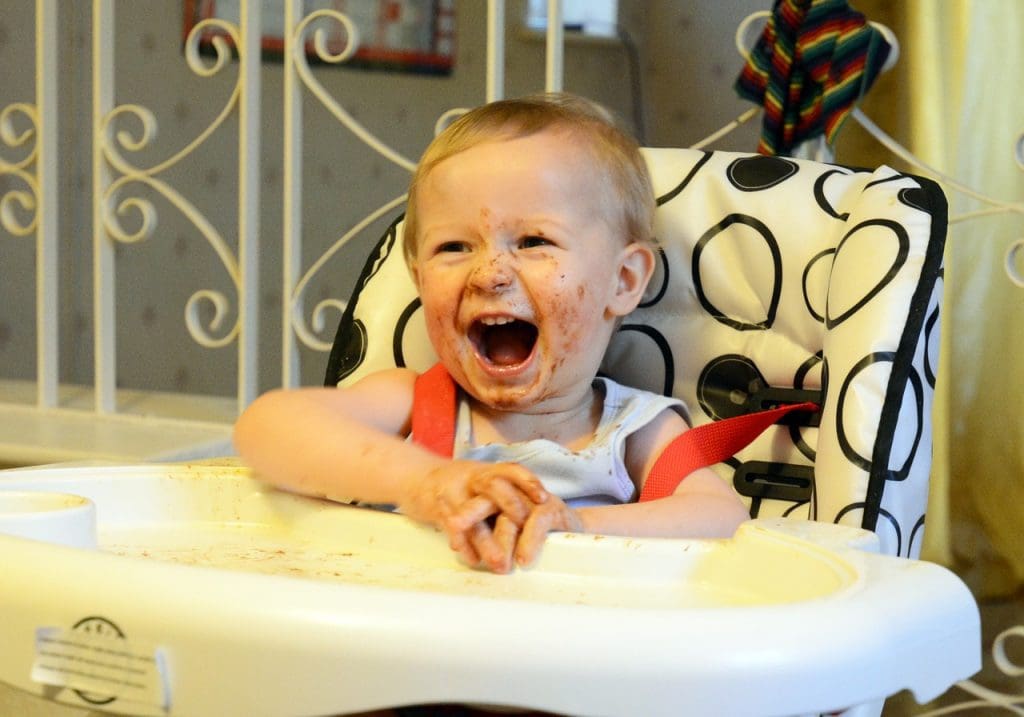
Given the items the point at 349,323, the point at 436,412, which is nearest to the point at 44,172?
the point at 349,323

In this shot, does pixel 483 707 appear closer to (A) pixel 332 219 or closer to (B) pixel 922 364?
(B) pixel 922 364

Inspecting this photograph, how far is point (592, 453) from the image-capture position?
0.97 metres

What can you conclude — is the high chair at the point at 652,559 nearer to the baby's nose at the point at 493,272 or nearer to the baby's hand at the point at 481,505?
the baby's hand at the point at 481,505

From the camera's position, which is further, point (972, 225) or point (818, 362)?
point (972, 225)

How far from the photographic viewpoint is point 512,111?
985 millimetres

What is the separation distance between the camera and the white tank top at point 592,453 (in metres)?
0.96

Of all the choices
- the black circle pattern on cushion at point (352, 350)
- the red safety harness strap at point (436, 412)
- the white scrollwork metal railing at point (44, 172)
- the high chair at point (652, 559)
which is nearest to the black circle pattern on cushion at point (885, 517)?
the high chair at point (652, 559)

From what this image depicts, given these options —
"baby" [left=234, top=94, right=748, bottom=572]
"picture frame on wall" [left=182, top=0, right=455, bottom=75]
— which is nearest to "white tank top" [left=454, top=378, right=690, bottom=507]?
"baby" [left=234, top=94, right=748, bottom=572]

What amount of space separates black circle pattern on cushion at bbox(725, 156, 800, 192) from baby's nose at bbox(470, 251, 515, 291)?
0.25 m

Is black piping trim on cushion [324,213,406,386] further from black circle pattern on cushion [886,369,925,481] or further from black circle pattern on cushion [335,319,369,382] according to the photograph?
black circle pattern on cushion [886,369,925,481]

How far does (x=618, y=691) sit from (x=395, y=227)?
72 cm

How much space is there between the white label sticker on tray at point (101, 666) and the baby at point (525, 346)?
28 centimetres

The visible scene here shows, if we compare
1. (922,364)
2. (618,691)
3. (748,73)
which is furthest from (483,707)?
(748,73)

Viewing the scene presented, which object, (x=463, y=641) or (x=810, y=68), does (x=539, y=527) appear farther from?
(x=810, y=68)
